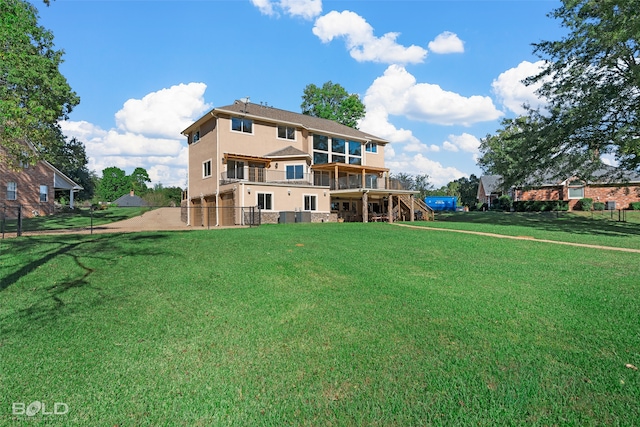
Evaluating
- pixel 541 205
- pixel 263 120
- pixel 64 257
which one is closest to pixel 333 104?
pixel 263 120

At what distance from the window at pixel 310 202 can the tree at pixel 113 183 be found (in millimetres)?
91567

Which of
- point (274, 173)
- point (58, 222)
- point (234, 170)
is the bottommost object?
point (58, 222)

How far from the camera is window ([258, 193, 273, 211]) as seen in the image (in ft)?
77.5

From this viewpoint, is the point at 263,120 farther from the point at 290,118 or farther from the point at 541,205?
the point at 541,205

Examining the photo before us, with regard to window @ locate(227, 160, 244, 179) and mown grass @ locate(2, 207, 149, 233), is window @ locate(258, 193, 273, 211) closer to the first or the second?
window @ locate(227, 160, 244, 179)

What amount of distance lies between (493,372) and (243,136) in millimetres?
24704

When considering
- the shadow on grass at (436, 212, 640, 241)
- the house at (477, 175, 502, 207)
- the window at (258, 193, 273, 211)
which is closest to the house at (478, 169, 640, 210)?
the house at (477, 175, 502, 207)

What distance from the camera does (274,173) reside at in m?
25.7

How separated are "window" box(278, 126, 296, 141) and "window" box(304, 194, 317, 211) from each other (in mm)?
5751

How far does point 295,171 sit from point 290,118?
600 centimetres

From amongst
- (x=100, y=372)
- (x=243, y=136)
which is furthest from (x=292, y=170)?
(x=100, y=372)

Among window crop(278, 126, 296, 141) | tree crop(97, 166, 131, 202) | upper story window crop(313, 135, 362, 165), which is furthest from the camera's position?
tree crop(97, 166, 131, 202)

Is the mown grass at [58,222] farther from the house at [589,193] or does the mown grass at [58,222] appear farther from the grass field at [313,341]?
the house at [589,193]

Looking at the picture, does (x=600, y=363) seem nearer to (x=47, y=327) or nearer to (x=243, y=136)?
(x=47, y=327)
